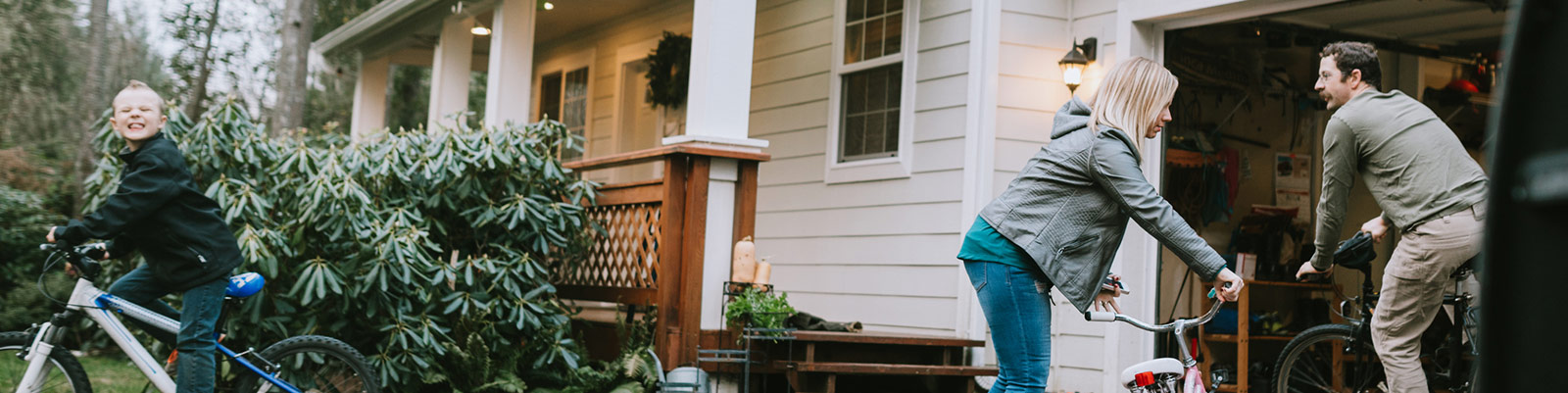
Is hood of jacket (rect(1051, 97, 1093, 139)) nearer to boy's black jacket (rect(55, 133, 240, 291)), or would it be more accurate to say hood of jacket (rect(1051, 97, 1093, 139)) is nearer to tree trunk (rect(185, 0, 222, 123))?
boy's black jacket (rect(55, 133, 240, 291))

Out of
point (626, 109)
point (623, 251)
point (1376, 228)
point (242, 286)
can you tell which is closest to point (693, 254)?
point (623, 251)

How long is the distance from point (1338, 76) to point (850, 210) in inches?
158

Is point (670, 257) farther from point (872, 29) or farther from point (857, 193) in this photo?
point (872, 29)

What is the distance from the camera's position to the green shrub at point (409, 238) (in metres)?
6.21

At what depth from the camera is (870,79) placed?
26.9 feet

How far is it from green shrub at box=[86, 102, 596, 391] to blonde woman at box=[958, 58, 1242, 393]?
128 inches

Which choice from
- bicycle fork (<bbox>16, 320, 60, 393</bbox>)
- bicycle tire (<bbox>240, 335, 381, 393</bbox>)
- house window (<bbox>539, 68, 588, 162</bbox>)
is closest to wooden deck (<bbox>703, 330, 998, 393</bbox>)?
bicycle tire (<bbox>240, 335, 381, 393</bbox>)

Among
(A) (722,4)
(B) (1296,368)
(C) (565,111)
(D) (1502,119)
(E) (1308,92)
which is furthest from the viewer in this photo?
(C) (565,111)

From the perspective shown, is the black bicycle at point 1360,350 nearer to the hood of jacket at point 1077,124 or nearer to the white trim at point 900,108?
the hood of jacket at point 1077,124

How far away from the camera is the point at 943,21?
24.5 feet

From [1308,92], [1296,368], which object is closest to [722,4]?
[1296,368]

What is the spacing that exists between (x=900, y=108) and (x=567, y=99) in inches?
231

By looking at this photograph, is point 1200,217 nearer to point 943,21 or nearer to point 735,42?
point 943,21

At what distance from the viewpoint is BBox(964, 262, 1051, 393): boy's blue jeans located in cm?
358
